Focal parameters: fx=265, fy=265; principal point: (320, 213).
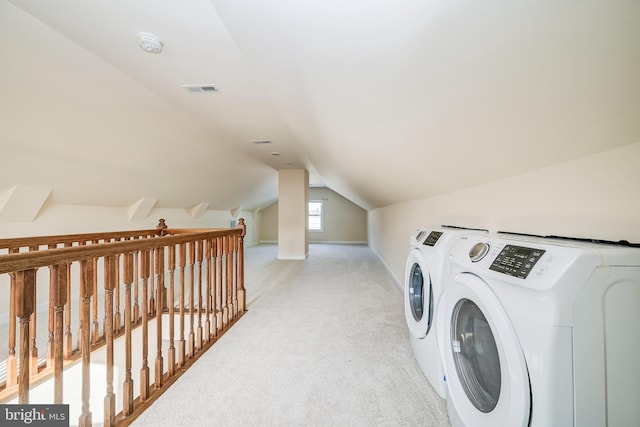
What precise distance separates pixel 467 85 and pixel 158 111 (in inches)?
100

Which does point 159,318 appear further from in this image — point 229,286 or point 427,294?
point 427,294

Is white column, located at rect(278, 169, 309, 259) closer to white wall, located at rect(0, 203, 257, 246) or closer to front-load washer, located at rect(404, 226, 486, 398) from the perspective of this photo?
white wall, located at rect(0, 203, 257, 246)

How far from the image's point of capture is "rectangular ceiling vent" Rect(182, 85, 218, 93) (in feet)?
7.03

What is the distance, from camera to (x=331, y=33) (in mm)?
1071

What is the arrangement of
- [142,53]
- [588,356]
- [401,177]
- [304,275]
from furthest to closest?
[304,275] < [401,177] < [142,53] < [588,356]

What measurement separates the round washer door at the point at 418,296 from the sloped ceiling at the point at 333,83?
668 millimetres

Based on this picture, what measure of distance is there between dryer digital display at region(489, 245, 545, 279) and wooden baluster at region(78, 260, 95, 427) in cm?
152

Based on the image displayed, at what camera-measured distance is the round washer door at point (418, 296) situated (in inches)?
57.0

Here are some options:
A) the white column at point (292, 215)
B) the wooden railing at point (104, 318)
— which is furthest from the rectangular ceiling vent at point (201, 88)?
the white column at point (292, 215)

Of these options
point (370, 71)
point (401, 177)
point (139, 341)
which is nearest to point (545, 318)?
point (370, 71)

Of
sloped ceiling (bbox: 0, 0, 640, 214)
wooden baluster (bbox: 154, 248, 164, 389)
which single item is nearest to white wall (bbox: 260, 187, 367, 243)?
→ sloped ceiling (bbox: 0, 0, 640, 214)

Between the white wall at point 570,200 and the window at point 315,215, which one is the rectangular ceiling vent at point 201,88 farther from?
the window at point 315,215

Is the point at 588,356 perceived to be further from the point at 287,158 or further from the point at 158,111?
the point at 287,158

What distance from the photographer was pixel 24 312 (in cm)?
88
